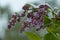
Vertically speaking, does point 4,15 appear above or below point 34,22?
below

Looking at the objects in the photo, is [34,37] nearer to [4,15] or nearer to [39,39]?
[39,39]

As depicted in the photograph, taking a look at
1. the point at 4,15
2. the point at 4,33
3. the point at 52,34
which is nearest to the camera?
the point at 52,34

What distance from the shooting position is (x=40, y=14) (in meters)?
0.37

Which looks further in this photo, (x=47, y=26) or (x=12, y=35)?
(x=12, y=35)

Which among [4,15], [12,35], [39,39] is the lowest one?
[12,35]

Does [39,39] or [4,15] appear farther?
[4,15]

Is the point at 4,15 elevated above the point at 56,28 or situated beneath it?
situated beneath

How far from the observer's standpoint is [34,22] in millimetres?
378

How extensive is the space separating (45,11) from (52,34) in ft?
0.18

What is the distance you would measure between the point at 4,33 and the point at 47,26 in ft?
4.53

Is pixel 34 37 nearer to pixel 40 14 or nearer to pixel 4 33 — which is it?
pixel 40 14

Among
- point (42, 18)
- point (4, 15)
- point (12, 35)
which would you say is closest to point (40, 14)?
point (42, 18)

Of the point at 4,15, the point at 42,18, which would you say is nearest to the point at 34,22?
the point at 42,18

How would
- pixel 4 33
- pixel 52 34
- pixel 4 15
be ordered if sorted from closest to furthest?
pixel 52 34, pixel 4 33, pixel 4 15
